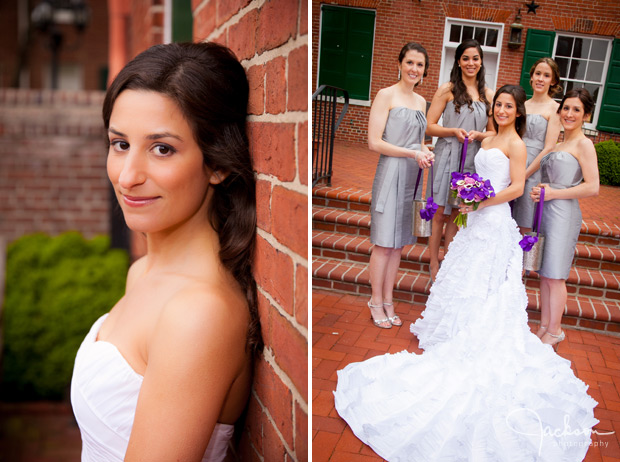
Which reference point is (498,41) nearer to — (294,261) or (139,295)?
(294,261)

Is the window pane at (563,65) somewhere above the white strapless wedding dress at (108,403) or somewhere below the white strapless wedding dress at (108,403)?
above

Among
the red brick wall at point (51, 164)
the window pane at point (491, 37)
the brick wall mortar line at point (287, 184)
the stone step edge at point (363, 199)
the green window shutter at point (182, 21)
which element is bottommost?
the red brick wall at point (51, 164)

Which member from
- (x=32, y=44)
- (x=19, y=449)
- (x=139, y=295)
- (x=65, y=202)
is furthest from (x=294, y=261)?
(x=32, y=44)

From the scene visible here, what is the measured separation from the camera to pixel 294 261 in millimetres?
822

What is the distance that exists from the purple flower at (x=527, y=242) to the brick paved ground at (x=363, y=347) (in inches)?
5.1

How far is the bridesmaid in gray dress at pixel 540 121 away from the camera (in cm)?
110

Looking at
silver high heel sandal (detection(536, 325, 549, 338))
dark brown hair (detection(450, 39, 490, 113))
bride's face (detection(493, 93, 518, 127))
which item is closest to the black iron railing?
dark brown hair (detection(450, 39, 490, 113))

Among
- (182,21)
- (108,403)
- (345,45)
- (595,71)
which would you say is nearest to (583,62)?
(595,71)

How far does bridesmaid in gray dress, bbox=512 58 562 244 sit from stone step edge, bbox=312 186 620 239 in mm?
155

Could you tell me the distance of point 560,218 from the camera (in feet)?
3.55

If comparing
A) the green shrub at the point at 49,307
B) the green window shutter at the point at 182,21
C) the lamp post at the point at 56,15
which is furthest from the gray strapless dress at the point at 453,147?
the lamp post at the point at 56,15

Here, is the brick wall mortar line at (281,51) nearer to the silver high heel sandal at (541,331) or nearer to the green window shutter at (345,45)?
the green window shutter at (345,45)

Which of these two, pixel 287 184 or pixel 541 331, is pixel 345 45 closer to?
pixel 287 184

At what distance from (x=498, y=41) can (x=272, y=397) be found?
0.91 metres
